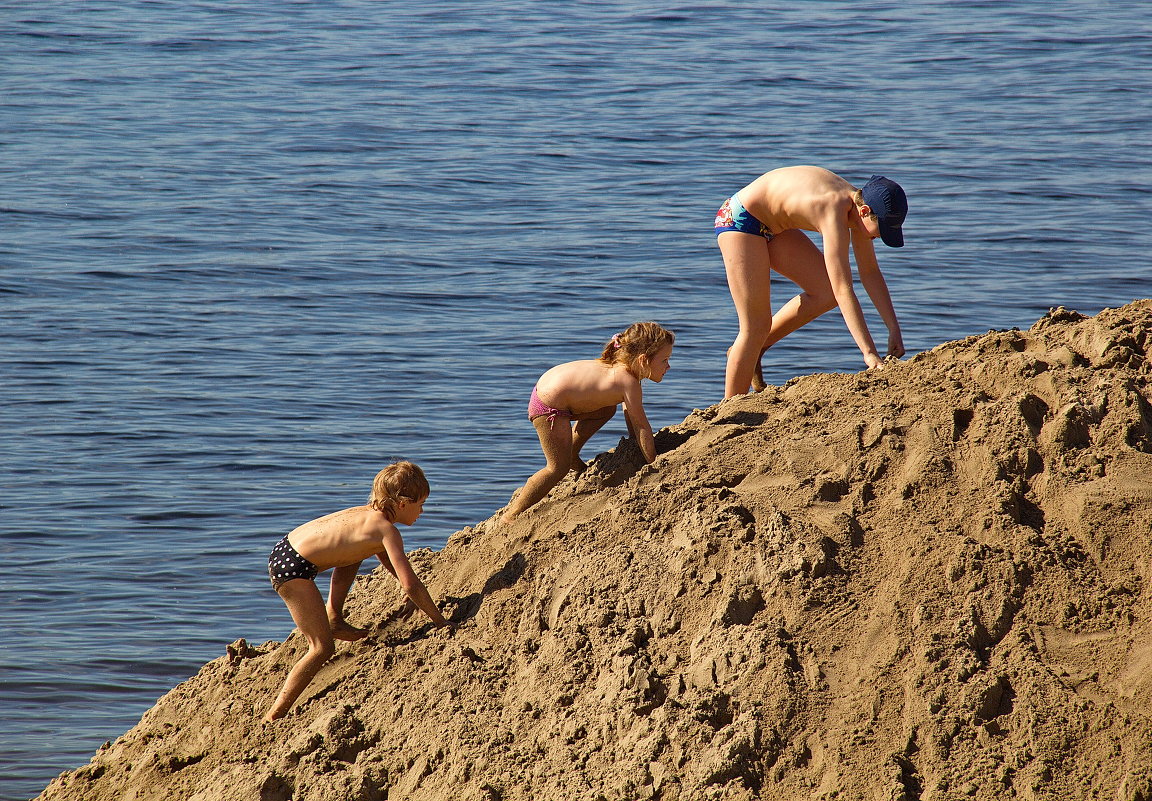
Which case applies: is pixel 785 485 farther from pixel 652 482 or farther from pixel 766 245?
pixel 766 245

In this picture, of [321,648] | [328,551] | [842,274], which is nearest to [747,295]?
[842,274]

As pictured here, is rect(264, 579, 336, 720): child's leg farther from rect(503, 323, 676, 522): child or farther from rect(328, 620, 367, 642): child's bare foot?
rect(503, 323, 676, 522): child

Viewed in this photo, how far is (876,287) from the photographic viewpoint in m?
6.07

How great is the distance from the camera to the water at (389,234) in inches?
380

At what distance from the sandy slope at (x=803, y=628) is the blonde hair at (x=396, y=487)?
432 mm

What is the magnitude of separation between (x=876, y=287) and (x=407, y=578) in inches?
102

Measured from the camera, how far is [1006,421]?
485cm

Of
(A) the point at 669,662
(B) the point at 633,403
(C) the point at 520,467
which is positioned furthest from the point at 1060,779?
(C) the point at 520,467

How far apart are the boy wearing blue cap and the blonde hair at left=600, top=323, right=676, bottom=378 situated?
0.65m

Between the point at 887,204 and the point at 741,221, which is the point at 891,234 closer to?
the point at 887,204

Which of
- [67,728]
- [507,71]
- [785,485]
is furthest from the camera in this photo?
[507,71]

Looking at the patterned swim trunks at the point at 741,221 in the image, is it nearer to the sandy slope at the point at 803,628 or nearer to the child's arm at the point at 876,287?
the child's arm at the point at 876,287

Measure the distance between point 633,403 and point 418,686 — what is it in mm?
1486

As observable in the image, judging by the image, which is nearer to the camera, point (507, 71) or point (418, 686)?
point (418, 686)
